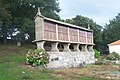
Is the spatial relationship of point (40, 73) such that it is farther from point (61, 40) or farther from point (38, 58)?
point (61, 40)

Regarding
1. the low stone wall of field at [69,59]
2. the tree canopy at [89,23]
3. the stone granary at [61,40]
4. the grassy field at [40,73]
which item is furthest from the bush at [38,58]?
the tree canopy at [89,23]

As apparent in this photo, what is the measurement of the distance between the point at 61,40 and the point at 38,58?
638 centimetres

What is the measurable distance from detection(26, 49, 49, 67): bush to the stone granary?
5.17 feet

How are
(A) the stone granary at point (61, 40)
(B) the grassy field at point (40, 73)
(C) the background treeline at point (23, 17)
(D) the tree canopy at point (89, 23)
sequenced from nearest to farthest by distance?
(B) the grassy field at point (40, 73), (A) the stone granary at point (61, 40), (C) the background treeline at point (23, 17), (D) the tree canopy at point (89, 23)

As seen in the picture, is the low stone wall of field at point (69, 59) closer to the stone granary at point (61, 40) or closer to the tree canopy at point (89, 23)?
the stone granary at point (61, 40)

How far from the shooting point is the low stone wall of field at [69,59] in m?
27.4

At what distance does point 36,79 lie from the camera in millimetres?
15516

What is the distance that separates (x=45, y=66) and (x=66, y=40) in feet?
24.6

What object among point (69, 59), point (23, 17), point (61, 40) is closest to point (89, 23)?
point (23, 17)

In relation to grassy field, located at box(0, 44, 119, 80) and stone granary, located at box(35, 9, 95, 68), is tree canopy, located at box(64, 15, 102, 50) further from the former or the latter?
grassy field, located at box(0, 44, 119, 80)

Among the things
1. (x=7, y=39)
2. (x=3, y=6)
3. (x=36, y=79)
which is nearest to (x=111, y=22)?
(x=7, y=39)

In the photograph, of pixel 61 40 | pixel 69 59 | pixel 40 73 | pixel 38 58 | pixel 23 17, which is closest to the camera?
pixel 40 73

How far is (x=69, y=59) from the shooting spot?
A: 31.3 metres

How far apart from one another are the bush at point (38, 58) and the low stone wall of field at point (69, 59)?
4.73 ft
